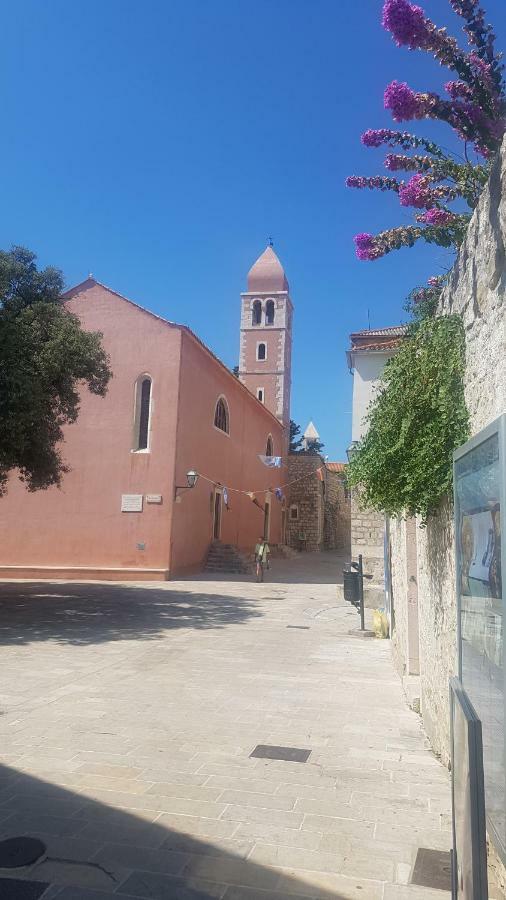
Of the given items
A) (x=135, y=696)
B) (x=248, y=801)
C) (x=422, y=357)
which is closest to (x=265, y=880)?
(x=248, y=801)

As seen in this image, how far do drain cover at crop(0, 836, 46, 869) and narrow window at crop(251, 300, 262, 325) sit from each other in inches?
1482

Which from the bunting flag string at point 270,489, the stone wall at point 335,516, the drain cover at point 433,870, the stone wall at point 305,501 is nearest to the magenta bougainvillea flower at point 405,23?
the drain cover at point 433,870

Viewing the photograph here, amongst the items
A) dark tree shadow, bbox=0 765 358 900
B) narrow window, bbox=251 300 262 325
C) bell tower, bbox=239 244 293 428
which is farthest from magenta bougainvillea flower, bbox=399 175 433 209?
narrow window, bbox=251 300 262 325

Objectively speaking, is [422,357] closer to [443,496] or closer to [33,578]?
[443,496]

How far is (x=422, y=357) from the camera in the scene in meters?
4.10

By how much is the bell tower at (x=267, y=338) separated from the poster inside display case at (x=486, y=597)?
35537 millimetres

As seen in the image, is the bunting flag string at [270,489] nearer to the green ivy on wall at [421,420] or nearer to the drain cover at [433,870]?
the green ivy on wall at [421,420]

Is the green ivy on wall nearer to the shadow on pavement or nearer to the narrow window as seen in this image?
the shadow on pavement

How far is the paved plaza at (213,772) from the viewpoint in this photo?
301 cm

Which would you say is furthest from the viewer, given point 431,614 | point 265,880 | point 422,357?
point 431,614

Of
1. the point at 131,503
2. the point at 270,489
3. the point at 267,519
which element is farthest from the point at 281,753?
the point at 270,489

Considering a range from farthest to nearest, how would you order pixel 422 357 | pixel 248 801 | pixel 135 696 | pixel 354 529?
pixel 354 529 → pixel 135 696 → pixel 422 357 → pixel 248 801

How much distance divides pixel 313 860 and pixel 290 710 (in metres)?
2.80

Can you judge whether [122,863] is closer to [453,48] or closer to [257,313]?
[453,48]
